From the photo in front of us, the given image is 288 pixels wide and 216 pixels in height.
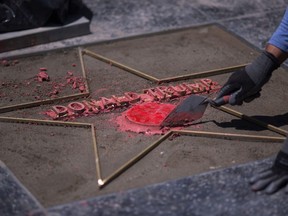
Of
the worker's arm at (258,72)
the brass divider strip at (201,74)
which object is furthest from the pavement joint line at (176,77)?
the worker's arm at (258,72)

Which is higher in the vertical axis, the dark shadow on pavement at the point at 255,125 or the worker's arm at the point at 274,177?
the worker's arm at the point at 274,177

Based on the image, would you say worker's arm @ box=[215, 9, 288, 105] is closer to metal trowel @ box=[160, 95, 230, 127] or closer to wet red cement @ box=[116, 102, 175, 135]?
metal trowel @ box=[160, 95, 230, 127]

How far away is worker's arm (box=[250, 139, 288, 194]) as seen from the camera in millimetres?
3529

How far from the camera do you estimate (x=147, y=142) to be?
13.4 feet

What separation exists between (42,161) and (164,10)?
10.4ft

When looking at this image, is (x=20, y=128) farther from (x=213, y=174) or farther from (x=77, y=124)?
(x=213, y=174)

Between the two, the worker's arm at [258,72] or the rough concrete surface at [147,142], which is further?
the worker's arm at [258,72]

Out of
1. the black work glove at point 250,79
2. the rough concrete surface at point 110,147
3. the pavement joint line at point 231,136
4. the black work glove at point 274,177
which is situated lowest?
the rough concrete surface at point 110,147

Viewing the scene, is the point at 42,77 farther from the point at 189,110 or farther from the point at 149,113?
the point at 189,110

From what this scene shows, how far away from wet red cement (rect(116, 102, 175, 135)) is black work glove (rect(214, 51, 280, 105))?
47cm

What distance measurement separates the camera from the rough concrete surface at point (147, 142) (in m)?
3.48

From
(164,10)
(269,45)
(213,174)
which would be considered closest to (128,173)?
(213,174)

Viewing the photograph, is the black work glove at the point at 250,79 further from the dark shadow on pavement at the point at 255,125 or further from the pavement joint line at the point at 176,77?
the pavement joint line at the point at 176,77

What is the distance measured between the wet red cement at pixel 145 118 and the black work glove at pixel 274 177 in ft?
2.81
